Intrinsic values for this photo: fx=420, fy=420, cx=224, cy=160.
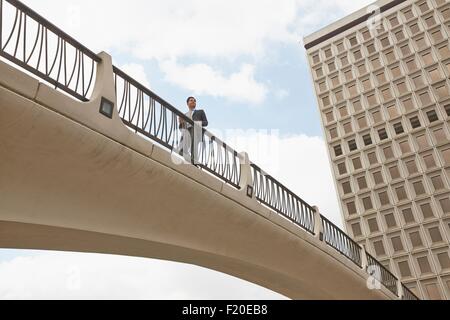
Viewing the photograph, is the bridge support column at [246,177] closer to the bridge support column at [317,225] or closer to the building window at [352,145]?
the bridge support column at [317,225]

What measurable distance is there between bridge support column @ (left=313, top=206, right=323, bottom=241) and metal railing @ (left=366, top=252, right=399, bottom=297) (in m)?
4.25

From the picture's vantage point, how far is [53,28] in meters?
6.00

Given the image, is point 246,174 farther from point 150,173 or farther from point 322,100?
point 322,100

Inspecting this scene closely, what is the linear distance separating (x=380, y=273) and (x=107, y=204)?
13.0 meters

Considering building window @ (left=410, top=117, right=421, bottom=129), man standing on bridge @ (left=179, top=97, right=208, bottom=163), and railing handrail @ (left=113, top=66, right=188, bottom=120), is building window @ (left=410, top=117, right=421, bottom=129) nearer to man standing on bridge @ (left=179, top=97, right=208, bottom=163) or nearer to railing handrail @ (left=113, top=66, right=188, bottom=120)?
man standing on bridge @ (left=179, top=97, right=208, bottom=163)

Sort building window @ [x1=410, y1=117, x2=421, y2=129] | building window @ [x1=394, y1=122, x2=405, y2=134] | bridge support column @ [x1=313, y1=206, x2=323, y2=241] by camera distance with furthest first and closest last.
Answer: building window @ [x1=394, y1=122, x2=405, y2=134] < building window @ [x1=410, y1=117, x2=421, y2=129] < bridge support column @ [x1=313, y1=206, x2=323, y2=241]

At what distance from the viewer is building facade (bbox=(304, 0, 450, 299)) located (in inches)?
1163

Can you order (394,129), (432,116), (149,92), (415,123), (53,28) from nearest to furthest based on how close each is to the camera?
(53,28) < (149,92) < (432,116) < (415,123) < (394,129)

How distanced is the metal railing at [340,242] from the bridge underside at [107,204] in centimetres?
208

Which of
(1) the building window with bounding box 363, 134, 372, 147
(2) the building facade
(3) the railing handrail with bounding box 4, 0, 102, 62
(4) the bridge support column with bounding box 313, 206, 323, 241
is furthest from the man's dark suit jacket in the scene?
(1) the building window with bounding box 363, 134, 372, 147

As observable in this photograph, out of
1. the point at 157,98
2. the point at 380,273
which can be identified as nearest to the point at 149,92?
the point at 157,98

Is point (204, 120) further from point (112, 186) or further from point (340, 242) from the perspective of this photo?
point (340, 242)

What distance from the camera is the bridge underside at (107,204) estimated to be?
5.44 metres
